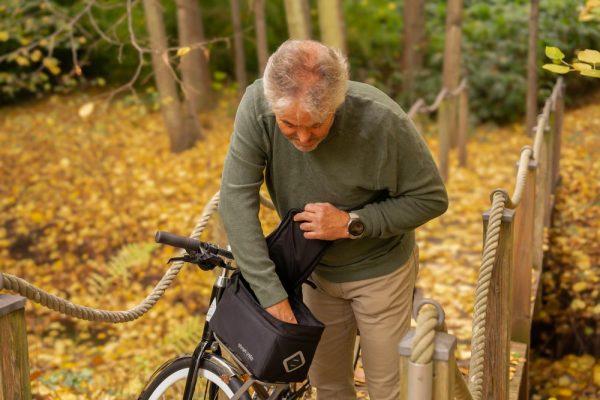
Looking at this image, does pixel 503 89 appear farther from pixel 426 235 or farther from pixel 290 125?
pixel 290 125

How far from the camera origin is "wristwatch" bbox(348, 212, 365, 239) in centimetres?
270

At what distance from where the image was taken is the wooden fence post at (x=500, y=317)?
10.7 feet

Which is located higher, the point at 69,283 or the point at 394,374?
the point at 394,374

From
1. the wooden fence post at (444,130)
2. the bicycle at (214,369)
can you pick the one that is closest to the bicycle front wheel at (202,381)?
the bicycle at (214,369)

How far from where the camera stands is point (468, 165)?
11.1 metres

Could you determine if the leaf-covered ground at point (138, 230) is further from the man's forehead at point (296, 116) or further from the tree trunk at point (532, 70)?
the man's forehead at point (296, 116)

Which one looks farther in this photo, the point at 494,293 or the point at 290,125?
the point at 494,293

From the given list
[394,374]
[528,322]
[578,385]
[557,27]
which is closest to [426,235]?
[578,385]

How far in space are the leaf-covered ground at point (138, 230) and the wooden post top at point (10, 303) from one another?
1.80m

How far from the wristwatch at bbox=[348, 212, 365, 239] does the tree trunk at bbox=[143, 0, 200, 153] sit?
8.72 meters

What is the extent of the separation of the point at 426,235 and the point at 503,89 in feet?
19.3

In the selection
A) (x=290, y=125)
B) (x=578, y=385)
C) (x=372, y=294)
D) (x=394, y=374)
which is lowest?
(x=578, y=385)

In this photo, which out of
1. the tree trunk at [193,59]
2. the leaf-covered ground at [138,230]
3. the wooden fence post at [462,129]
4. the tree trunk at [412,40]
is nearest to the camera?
the leaf-covered ground at [138,230]

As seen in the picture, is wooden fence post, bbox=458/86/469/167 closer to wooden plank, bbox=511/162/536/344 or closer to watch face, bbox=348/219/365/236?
wooden plank, bbox=511/162/536/344
